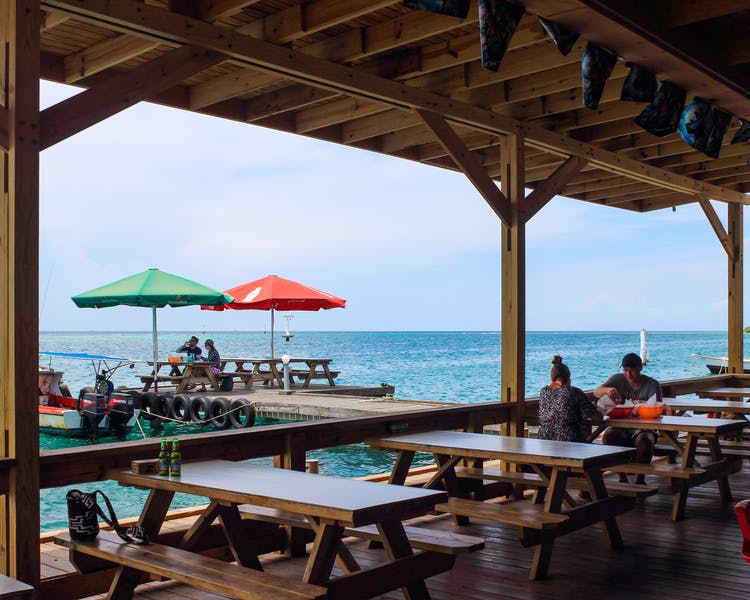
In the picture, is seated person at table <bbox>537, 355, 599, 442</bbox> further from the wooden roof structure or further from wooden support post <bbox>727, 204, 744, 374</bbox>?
wooden support post <bbox>727, 204, 744, 374</bbox>

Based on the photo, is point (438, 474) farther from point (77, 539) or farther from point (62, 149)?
point (62, 149)

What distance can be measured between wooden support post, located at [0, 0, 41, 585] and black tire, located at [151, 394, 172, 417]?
11640mm

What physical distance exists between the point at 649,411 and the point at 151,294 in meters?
9.63

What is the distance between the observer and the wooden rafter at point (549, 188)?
254 inches

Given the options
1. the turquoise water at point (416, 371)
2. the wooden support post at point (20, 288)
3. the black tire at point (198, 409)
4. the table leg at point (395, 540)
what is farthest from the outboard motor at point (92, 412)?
the table leg at point (395, 540)

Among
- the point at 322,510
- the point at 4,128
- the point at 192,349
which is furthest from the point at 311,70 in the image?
the point at 192,349

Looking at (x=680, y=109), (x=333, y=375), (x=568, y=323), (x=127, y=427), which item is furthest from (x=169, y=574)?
(x=568, y=323)

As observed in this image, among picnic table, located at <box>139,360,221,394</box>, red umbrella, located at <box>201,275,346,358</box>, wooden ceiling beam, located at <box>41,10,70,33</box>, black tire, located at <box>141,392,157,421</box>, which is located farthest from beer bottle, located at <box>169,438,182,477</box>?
red umbrella, located at <box>201,275,346,358</box>

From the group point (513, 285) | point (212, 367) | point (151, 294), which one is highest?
point (151, 294)

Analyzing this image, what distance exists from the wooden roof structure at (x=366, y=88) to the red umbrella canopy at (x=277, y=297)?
821 centimetres

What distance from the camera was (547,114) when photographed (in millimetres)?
6395

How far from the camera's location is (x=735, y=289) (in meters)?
9.75

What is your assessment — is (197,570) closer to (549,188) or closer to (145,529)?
(145,529)

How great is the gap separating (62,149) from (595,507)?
290 feet
